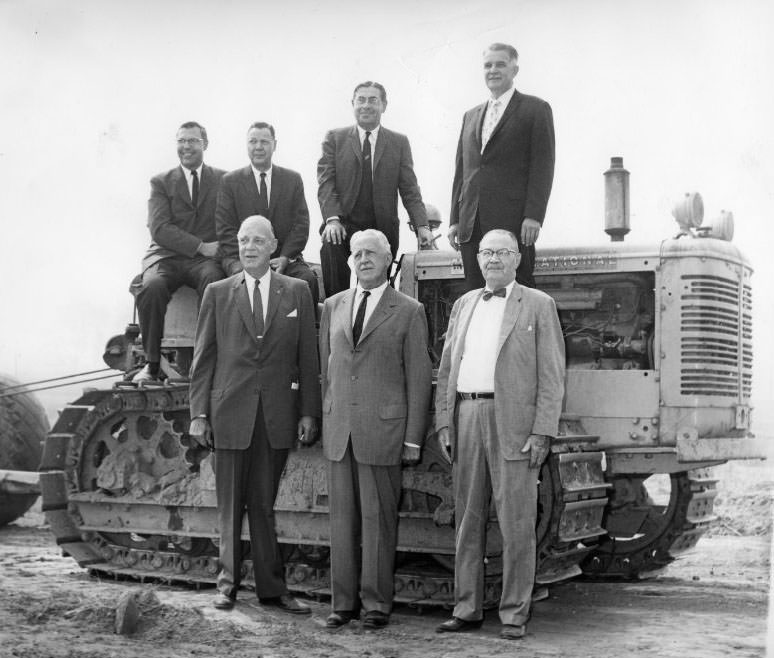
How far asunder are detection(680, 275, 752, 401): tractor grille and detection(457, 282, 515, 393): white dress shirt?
150cm

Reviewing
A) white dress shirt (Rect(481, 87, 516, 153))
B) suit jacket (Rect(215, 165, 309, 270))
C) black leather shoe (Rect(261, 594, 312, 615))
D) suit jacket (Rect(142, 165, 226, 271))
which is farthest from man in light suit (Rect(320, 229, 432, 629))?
suit jacket (Rect(142, 165, 226, 271))

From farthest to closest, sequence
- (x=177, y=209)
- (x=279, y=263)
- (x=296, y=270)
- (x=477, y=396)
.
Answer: (x=177, y=209)
(x=296, y=270)
(x=279, y=263)
(x=477, y=396)

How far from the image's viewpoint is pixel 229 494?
644cm

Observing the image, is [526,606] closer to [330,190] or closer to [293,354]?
[293,354]

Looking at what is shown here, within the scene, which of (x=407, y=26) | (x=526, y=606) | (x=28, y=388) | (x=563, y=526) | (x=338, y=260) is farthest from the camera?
(x=28, y=388)

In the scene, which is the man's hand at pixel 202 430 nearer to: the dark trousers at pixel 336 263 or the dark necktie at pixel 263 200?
the dark trousers at pixel 336 263

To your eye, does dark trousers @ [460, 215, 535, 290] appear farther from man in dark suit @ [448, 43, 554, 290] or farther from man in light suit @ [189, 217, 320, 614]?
man in light suit @ [189, 217, 320, 614]

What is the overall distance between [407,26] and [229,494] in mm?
3005

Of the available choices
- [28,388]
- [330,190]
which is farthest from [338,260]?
[28,388]

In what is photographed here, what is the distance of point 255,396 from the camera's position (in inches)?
252

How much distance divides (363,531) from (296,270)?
2.17 meters

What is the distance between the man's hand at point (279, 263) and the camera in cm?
737

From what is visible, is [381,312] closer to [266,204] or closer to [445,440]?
[445,440]

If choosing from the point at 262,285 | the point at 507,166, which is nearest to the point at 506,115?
the point at 507,166
